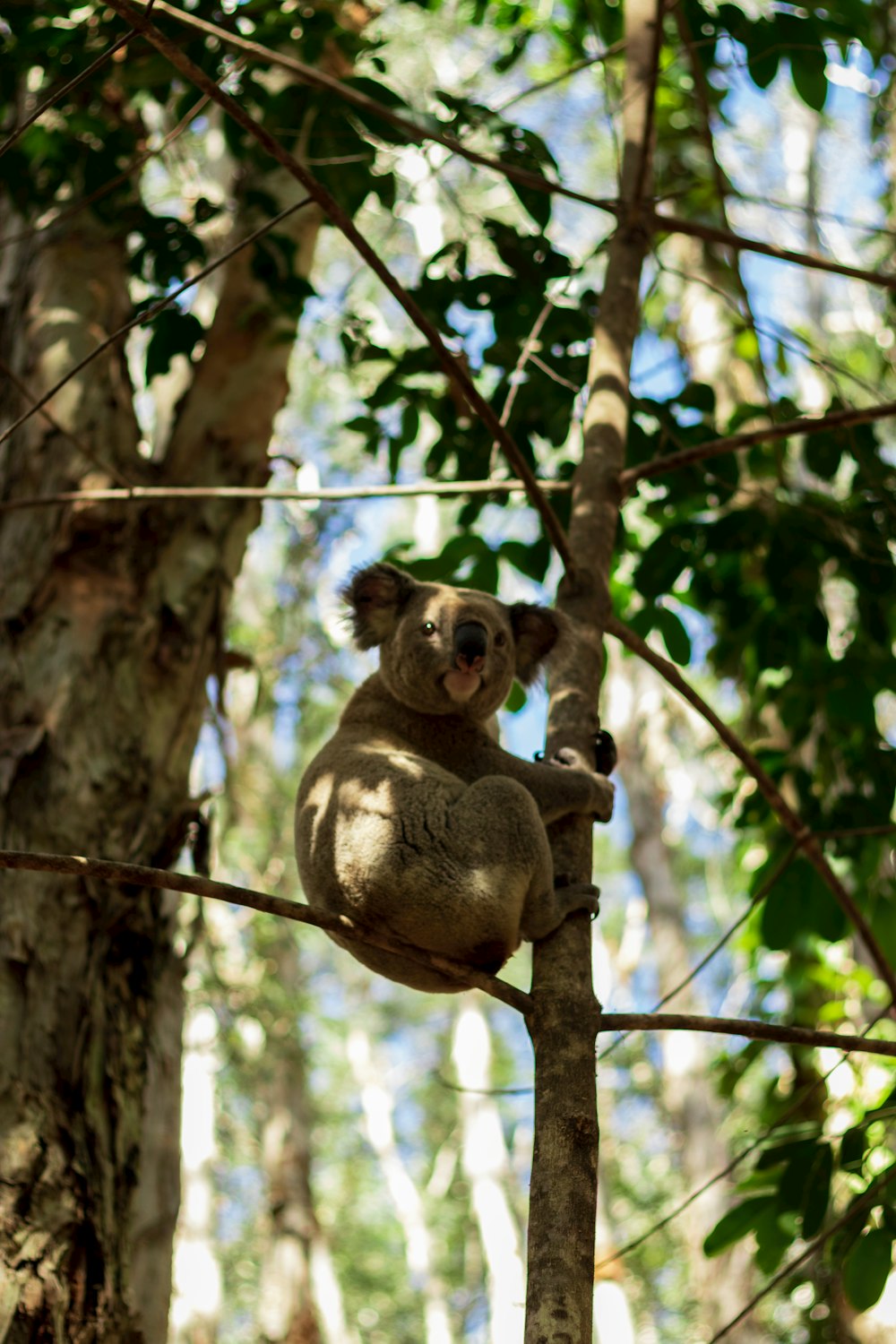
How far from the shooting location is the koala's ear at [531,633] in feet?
10.9

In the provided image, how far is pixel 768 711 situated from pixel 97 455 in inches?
182

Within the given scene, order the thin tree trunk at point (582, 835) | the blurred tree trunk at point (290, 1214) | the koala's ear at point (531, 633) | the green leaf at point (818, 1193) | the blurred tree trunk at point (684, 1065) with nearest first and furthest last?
1. the thin tree trunk at point (582, 835)
2. the green leaf at point (818, 1193)
3. the koala's ear at point (531, 633)
4. the blurred tree trunk at point (684, 1065)
5. the blurred tree trunk at point (290, 1214)

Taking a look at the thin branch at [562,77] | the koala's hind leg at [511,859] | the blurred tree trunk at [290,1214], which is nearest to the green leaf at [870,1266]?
the koala's hind leg at [511,859]

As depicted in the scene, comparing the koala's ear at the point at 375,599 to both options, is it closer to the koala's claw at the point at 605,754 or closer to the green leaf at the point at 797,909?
the koala's claw at the point at 605,754

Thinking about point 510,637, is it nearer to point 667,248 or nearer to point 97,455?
point 97,455

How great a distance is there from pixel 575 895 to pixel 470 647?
0.69m

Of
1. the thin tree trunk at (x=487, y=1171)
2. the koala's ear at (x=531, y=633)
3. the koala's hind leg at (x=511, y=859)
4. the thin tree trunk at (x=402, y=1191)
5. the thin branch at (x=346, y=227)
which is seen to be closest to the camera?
the thin branch at (x=346, y=227)

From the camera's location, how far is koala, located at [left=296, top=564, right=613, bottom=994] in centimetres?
275

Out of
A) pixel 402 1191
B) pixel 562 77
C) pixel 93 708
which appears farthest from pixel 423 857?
pixel 402 1191

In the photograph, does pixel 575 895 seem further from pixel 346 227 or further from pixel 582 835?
pixel 346 227

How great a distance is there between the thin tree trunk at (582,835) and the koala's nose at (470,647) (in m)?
0.26

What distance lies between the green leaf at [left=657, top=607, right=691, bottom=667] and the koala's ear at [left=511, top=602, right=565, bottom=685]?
852mm

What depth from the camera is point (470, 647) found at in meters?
3.01

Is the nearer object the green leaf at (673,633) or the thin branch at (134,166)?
the thin branch at (134,166)
